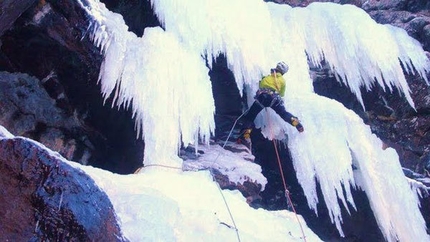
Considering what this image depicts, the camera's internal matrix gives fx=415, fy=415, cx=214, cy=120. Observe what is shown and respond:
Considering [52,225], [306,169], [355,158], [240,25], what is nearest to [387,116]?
[355,158]

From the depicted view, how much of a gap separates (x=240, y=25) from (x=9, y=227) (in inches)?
255

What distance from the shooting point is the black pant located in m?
7.08

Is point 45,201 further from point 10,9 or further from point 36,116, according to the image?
point 36,116

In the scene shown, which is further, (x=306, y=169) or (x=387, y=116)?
(x=387, y=116)

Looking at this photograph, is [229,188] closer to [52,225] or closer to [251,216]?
[251,216]

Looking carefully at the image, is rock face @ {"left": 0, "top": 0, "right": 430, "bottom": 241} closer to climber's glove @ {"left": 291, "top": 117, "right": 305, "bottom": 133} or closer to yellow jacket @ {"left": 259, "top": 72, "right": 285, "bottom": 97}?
climber's glove @ {"left": 291, "top": 117, "right": 305, "bottom": 133}

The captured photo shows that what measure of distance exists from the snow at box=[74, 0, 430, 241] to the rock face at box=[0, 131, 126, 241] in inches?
52.8

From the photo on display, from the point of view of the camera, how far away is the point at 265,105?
712 cm

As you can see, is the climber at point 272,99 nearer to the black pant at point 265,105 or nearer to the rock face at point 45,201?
the black pant at point 265,105

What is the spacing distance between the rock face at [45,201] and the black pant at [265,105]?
4.66m

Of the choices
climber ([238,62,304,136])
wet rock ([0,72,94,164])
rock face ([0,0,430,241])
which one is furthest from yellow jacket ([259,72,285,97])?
wet rock ([0,72,94,164])

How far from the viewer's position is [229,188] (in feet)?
20.5

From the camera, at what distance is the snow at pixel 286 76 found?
20.7ft

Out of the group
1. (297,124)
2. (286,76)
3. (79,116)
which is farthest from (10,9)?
(286,76)
